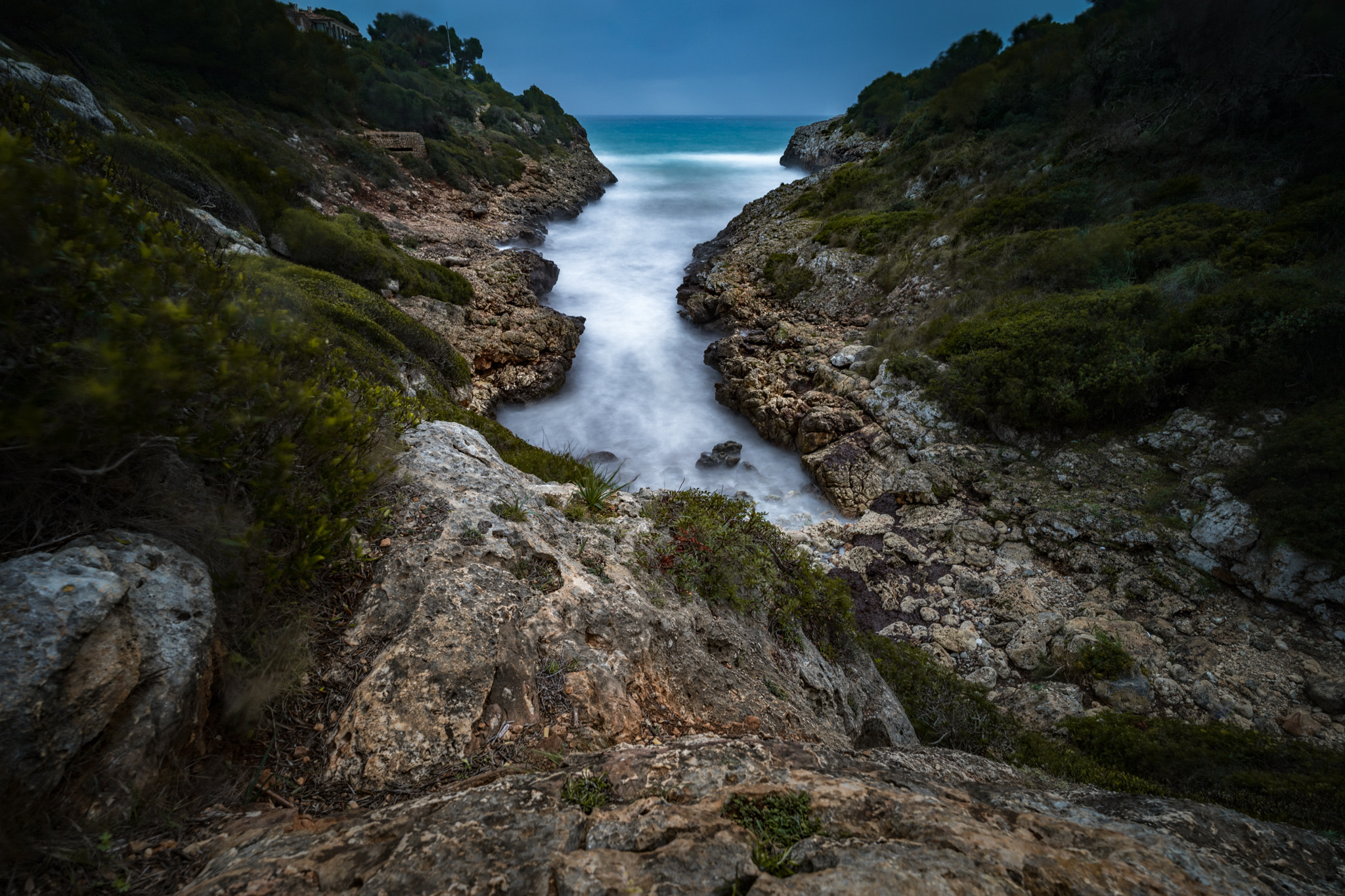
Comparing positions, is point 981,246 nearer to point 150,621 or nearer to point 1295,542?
point 1295,542

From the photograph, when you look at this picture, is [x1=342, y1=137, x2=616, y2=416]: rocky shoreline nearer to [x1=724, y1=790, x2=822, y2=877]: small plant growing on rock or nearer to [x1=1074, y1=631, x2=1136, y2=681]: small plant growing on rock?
[x1=724, y1=790, x2=822, y2=877]: small plant growing on rock

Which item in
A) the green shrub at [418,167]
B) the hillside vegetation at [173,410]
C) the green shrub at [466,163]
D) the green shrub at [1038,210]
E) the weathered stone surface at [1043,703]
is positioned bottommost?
the weathered stone surface at [1043,703]

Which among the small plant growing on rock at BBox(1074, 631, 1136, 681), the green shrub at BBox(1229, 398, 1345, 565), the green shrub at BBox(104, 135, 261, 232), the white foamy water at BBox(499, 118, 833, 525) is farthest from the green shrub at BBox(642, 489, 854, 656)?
the green shrub at BBox(104, 135, 261, 232)

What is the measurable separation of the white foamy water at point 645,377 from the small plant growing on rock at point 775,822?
28.5 ft

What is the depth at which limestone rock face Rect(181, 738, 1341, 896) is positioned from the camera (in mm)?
1992

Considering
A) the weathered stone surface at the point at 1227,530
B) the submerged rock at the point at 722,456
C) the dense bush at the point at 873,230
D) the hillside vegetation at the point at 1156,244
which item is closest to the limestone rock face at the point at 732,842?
the weathered stone surface at the point at 1227,530

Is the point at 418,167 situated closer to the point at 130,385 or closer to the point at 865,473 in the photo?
the point at 865,473

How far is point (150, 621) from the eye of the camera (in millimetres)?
2297

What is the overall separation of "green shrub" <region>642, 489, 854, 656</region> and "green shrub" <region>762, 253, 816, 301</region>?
15029 mm

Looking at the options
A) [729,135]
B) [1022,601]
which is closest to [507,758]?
[1022,601]

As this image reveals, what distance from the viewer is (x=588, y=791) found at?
250cm

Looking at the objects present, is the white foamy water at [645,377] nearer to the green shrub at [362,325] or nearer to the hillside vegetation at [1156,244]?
the green shrub at [362,325]

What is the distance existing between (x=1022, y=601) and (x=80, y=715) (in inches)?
392

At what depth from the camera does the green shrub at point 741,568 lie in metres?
4.96
